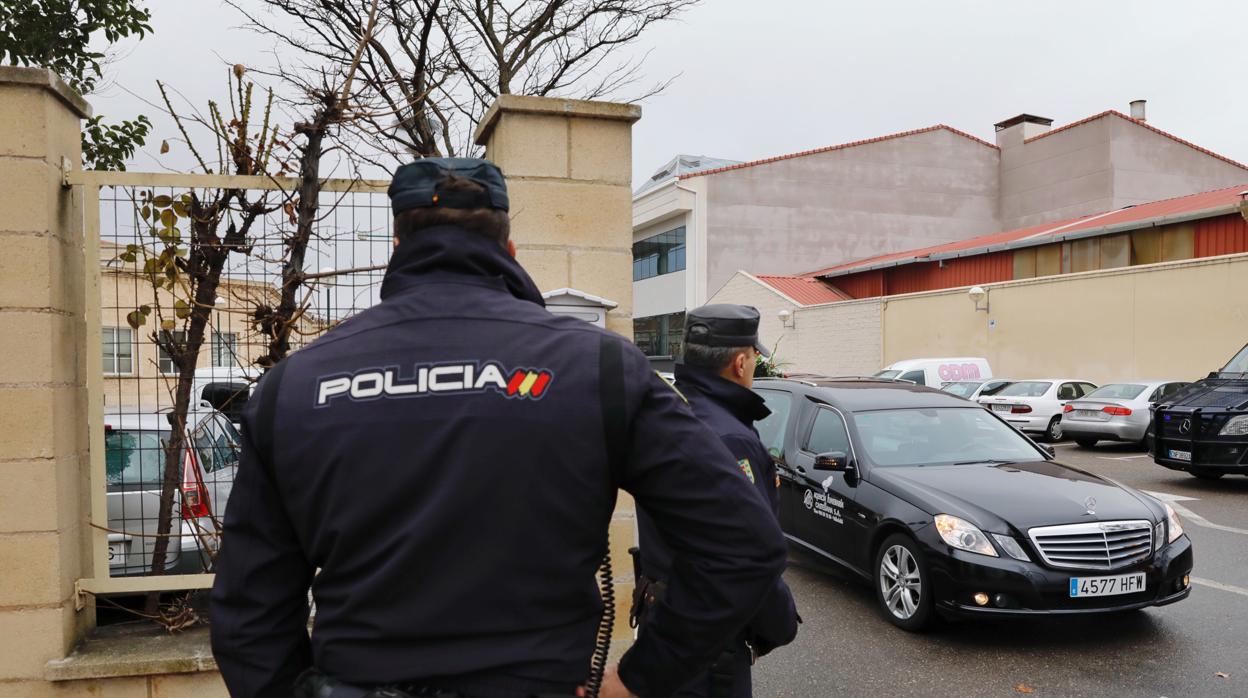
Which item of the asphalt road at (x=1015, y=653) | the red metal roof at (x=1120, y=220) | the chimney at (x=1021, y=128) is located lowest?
the asphalt road at (x=1015, y=653)

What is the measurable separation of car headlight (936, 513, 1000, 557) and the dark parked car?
296 inches

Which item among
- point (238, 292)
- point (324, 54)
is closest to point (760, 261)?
point (324, 54)

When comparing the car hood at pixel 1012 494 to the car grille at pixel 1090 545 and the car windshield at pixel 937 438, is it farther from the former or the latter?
the car windshield at pixel 937 438

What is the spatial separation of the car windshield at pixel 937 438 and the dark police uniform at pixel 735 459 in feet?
11.9

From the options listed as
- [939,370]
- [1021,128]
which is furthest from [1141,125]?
[939,370]

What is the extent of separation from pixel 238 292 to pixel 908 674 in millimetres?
4051

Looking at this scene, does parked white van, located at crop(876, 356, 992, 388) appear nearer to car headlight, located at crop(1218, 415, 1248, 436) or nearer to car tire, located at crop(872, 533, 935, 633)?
car headlight, located at crop(1218, 415, 1248, 436)

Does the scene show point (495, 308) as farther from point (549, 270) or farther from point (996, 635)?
point (996, 635)

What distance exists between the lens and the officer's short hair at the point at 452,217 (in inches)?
70.0

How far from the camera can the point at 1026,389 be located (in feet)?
64.8

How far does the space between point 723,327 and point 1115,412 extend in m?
16.3

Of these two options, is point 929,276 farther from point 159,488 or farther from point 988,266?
point 159,488

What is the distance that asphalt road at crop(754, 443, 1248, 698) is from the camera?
4832mm

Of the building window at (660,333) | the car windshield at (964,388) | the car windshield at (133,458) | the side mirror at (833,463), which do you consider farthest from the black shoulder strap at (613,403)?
the building window at (660,333)
